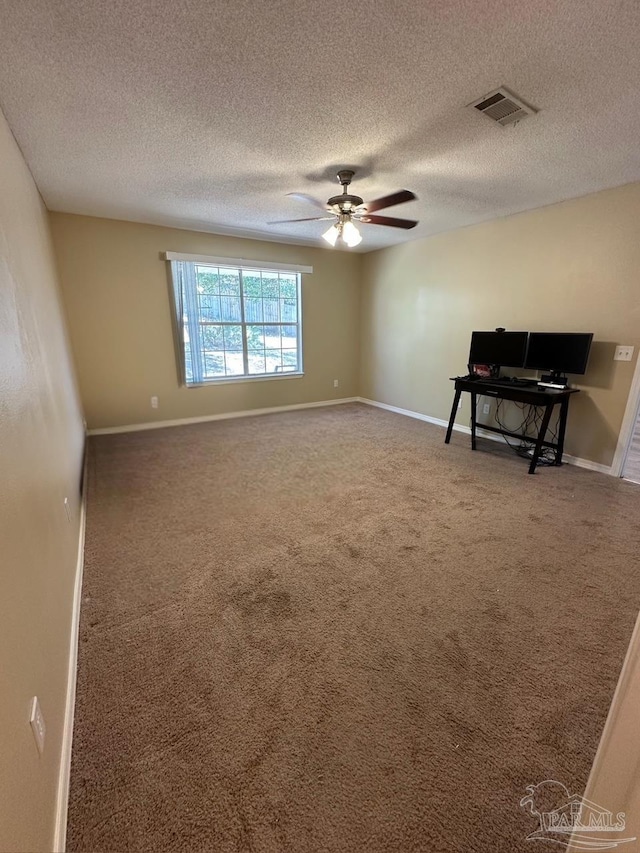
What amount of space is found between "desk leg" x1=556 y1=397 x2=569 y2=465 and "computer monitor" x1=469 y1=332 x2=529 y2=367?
54 cm

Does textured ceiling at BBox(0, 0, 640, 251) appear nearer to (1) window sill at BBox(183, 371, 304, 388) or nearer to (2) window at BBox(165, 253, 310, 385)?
(2) window at BBox(165, 253, 310, 385)

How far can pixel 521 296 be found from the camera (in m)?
3.80

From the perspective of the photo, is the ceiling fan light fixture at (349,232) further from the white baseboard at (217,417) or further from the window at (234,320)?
the white baseboard at (217,417)

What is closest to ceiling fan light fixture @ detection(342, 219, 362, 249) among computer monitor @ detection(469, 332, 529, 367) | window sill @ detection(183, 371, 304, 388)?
computer monitor @ detection(469, 332, 529, 367)

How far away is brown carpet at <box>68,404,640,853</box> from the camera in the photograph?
1.02 m

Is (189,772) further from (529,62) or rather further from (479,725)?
(529,62)

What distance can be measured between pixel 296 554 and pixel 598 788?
1.51 meters

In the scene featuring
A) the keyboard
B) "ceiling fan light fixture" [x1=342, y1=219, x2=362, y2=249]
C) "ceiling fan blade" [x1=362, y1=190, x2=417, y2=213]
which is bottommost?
the keyboard

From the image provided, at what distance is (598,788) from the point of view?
0.86m

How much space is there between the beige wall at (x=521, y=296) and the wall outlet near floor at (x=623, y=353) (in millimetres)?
44

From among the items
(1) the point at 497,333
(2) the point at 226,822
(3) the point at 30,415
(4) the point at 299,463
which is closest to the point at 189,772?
(2) the point at 226,822

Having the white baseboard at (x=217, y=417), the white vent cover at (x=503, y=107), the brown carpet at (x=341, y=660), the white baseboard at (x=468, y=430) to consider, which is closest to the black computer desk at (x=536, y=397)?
the white baseboard at (x=468, y=430)

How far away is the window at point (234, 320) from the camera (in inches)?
177

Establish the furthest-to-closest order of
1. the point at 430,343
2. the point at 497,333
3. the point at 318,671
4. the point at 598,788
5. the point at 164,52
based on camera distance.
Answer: the point at 430,343
the point at 497,333
the point at 164,52
the point at 318,671
the point at 598,788
